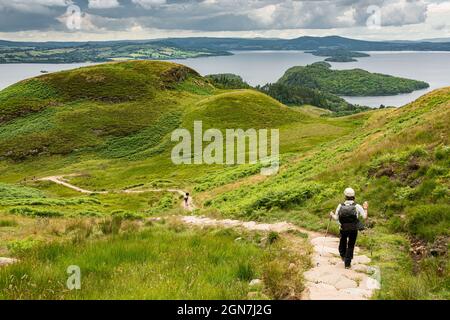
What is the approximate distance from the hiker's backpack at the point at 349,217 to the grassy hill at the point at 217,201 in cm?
131

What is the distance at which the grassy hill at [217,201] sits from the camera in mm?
8547

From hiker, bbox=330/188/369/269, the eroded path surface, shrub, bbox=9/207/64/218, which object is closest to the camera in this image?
the eroded path surface

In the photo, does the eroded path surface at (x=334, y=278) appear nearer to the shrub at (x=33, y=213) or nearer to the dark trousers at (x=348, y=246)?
the dark trousers at (x=348, y=246)

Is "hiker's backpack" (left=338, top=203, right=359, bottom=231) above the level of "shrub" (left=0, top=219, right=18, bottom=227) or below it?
above

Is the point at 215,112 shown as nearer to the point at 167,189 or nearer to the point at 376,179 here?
the point at 167,189

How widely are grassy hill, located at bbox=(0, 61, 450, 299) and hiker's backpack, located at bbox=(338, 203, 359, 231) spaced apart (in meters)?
1.31

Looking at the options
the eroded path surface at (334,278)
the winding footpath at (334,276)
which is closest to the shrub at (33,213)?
the winding footpath at (334,276)

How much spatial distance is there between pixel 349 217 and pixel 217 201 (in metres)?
21.6

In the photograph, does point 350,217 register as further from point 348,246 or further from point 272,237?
point 272,237

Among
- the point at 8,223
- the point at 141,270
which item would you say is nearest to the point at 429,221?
the point at 141,270

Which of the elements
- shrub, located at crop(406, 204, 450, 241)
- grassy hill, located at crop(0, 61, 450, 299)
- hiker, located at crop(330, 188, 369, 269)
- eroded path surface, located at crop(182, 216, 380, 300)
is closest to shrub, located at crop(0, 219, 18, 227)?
grassy hill, located at crop(0, 61, 450, 299)

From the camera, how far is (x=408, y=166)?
58.2 feet

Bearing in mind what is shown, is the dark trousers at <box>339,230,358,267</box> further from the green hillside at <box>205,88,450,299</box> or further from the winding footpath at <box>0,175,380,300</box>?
the green hillside at <box>205,88,450,299</box>

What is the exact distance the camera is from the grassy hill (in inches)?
336
